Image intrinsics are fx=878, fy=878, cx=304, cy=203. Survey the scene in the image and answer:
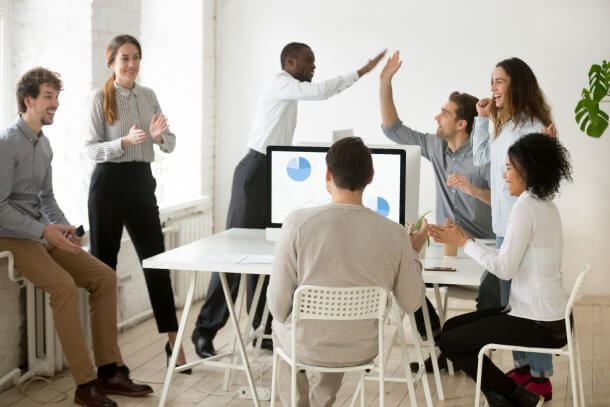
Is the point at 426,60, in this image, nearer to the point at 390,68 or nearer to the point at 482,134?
the point at 390,68

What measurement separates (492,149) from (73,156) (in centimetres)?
226

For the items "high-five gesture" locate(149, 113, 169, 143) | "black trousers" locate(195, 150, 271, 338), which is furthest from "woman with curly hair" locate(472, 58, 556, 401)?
"high-five gesture" locate(149, 113, 169, 143)

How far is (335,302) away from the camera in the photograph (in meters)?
2.67

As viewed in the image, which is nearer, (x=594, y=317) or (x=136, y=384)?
(x=136, y=384)

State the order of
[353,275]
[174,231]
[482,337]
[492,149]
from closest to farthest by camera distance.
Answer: [353,275]
[482,337]
[492,149]
[174,231]

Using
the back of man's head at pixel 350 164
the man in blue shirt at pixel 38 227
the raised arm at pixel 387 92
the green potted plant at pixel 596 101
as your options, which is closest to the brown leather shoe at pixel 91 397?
the man in blue shirt at pixel 38 227

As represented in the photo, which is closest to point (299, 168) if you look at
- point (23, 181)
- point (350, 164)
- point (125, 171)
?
point (125, 171)

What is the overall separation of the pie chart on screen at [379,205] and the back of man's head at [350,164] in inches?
36.3

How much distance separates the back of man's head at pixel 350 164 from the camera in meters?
2.73

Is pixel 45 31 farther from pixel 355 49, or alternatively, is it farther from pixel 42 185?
pixel 355 49

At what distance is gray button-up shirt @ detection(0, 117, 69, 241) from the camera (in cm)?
360

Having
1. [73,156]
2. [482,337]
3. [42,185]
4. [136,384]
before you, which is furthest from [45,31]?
[482,337]

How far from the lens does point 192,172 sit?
6246 mm

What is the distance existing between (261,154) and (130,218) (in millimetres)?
806
